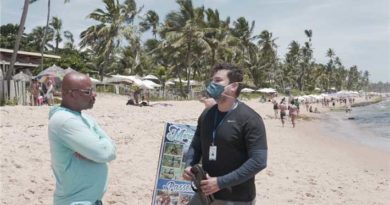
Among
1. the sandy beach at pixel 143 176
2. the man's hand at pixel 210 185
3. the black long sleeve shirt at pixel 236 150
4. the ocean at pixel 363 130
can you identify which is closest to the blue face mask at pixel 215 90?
the black long sleeve shirt at pixel 236 150

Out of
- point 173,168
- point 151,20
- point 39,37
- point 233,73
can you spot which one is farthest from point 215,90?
point 39,37

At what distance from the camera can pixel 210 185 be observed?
312cm

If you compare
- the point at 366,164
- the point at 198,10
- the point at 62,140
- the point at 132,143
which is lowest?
the point at 366,164

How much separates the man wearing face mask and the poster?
163 centimetres

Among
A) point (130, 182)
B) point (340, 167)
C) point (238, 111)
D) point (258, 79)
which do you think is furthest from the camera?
point (258, 79)

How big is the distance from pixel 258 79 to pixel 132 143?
2374 inches

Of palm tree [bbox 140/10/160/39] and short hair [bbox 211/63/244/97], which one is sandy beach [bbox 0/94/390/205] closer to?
short hair [bbox 211/63/244/97]

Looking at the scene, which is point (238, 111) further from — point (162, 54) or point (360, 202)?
point (162, 54)

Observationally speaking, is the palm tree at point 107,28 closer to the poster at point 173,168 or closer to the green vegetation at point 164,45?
the green vegetation at point 164,45

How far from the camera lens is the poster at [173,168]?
16.4ft

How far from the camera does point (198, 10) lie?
147 feet

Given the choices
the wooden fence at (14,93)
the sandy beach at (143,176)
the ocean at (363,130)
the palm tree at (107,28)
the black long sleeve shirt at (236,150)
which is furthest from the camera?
the palm tree at (107,28)

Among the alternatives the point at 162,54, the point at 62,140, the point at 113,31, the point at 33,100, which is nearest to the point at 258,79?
the point at 162,54

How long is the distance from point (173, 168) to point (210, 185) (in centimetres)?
192
